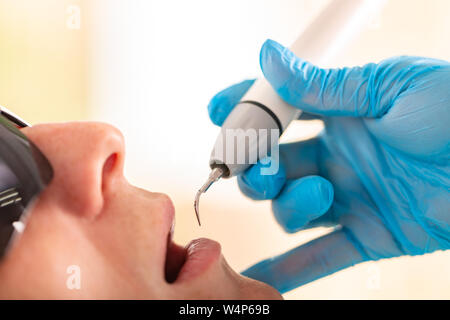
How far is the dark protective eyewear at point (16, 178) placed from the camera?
461 millimetres

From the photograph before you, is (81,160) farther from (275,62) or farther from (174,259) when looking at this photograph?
(275,62)

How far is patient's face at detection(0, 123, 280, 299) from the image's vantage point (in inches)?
18.3

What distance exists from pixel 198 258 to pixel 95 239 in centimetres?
18

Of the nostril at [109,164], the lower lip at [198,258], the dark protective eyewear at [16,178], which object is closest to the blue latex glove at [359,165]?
the lower lip at [198,258]

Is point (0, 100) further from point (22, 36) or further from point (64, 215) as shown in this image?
point (64, 215)

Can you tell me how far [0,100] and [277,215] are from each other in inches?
35.1

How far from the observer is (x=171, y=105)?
126cm

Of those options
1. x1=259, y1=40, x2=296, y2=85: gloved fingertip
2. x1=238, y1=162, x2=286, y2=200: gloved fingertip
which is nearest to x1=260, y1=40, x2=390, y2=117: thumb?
x1=259, y1=40, x2=296, y2=85: gloved fingertip

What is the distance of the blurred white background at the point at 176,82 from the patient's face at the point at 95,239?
59 centimetres

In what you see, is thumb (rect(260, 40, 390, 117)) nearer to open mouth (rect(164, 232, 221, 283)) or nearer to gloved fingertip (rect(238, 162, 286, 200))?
gloved fingertip (rect(238, 162, 286, 200))

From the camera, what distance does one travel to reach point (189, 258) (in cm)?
64

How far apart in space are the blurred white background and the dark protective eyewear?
A: 0.70 meters

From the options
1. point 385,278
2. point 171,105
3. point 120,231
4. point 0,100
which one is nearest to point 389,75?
point 120,231

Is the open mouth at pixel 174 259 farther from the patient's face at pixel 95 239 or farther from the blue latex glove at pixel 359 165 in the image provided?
the blue latex glove at pixel 359 165
